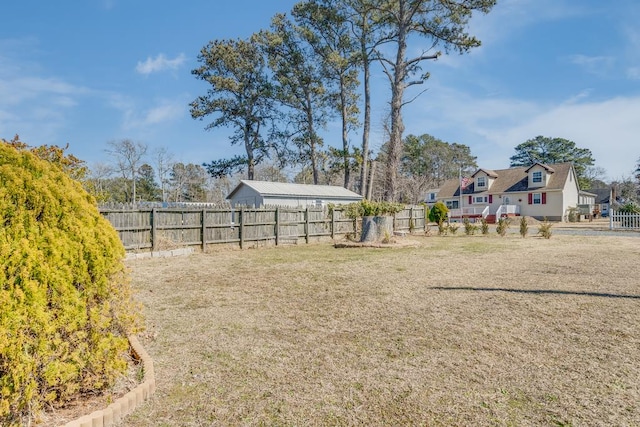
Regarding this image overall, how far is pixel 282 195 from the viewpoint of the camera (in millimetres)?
21797

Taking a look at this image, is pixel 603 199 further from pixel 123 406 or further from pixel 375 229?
pixel 123 406

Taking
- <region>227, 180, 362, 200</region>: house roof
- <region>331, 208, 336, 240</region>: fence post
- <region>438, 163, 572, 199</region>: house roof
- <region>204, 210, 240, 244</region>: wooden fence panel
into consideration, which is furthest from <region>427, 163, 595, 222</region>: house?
<region>204, 210, 240, 244</region>: wooden fence panel

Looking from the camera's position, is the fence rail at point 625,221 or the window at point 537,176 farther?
the window at point 537,176

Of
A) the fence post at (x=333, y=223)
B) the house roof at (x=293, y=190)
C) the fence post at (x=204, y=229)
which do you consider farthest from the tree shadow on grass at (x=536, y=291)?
the house roof at (x=293, y=190)

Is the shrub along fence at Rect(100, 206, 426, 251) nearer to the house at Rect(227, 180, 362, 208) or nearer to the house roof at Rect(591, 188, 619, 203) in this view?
the house at Rect(227, 180, 362, 208)

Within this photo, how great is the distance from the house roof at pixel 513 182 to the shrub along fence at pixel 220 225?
26.4 m

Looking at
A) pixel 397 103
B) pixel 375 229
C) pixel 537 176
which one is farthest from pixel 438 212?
pixel 375 229

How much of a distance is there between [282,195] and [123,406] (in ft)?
64.2

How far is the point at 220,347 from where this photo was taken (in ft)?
11.8

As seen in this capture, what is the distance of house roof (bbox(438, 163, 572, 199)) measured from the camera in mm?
34156

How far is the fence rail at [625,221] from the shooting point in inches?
820

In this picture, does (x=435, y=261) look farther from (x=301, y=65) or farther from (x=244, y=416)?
(x=301, y=65)

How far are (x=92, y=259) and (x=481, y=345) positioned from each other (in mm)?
3447

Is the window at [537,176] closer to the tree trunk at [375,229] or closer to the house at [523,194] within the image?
the house at [523,194]
